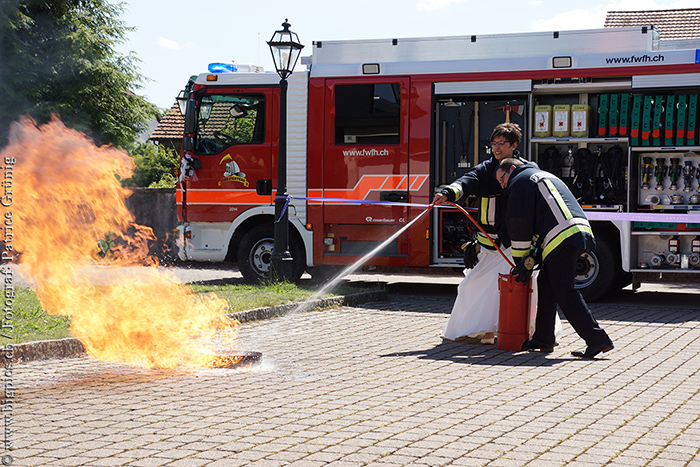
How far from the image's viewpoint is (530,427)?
16.1ft

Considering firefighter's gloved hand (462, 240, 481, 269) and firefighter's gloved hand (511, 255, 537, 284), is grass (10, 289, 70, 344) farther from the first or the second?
firefighter's gloved hand (511, 255, 537, 284)

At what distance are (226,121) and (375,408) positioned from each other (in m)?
8.54

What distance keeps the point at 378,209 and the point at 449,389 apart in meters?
6.42

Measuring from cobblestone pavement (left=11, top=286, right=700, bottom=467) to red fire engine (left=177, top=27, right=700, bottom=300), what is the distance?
10.9 ft

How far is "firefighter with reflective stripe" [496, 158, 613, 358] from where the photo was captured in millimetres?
7203

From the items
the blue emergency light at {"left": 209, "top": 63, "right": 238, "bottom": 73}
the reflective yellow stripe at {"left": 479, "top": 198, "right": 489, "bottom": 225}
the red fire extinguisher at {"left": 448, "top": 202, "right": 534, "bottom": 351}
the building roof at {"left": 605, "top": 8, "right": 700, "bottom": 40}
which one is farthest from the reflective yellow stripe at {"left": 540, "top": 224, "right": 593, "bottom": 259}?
the building roof at {"left": 605, "top": 8, "right": 700, "bottom": 40}

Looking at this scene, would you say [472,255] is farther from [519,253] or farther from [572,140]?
[572,140]

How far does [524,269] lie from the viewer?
7.30 metres

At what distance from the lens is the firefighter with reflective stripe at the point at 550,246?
7.20 metres

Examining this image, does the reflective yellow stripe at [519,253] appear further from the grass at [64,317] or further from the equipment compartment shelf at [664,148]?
the equipment compartment shelf at [664,148]

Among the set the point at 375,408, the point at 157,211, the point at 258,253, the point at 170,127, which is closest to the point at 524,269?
the point at 375,408

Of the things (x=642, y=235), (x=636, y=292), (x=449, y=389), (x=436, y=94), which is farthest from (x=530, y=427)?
(x=636, y=292)

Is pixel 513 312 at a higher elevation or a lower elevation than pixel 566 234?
lower

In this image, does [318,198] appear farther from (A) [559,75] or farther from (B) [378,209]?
(A) [559,75]
